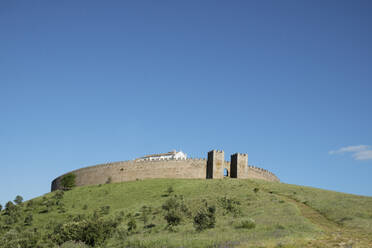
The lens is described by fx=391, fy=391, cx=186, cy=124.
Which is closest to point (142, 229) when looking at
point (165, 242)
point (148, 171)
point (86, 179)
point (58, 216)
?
point (165, 242)

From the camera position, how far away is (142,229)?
32.2 m

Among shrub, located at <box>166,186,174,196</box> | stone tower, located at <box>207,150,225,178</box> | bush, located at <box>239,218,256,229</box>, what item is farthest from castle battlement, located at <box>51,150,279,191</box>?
bush, located at <box>239,218,256,229</box>

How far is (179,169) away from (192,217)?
93.9 feet

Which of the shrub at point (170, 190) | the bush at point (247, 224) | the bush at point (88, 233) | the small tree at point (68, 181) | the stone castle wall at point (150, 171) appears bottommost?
the bush at point (88, 233)

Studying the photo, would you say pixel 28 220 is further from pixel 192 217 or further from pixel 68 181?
pixel 192 217

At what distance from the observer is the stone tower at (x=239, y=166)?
6000 cm

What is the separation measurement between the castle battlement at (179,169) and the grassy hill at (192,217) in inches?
127

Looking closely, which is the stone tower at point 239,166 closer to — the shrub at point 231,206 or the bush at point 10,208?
the shrub at point 231,206

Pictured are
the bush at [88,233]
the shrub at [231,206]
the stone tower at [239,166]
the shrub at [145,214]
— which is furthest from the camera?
the stone tower at [239,166]

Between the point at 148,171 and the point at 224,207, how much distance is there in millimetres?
28904

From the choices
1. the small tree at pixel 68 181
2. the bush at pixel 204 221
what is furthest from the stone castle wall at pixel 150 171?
the bush at pixel 204 221

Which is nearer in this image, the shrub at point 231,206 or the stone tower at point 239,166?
the shrub at point 231,206

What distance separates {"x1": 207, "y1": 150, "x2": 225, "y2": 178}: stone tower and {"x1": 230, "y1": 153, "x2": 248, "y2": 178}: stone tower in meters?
1.97

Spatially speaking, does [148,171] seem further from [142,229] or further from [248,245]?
[248,245]
